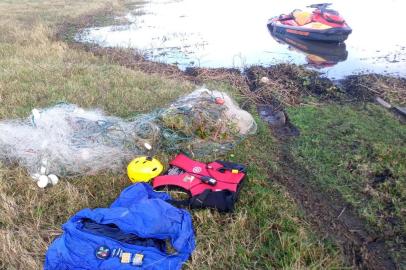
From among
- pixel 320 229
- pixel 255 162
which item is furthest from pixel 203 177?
pixel 320 229

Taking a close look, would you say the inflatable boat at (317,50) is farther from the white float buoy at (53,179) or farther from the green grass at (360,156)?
the white float buoy at (53,179)

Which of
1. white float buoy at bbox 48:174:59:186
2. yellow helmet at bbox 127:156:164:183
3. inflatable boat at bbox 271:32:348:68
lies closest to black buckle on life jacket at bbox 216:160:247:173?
yellow helmet at bbox 127:156:164:183

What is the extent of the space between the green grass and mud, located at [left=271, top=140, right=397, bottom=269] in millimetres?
108

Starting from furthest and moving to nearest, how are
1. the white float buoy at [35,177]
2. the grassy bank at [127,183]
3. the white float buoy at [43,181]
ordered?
the white float buoy at [35,177] < the white float buoy at [43,181] < the grassy bank at [127,183]

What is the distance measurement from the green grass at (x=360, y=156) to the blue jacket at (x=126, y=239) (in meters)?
2.08

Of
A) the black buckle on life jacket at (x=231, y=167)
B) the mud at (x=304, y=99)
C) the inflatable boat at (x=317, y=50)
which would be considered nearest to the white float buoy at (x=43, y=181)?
the black buckle on life jacket at (x=231, y=167)

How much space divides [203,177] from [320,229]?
4.77ft

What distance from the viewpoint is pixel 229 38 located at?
12.9 meters

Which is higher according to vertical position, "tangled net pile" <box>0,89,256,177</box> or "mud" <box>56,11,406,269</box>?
"tangled net pile" <box>0,89,256,177</box>

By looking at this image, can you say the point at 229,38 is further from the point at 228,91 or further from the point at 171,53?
the point at 228,91

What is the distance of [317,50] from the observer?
11398 millimetres

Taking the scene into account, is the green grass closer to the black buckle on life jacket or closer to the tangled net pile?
the black buckle on life jacket

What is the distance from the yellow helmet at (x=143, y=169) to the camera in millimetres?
4637

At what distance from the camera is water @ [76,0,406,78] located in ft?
34.1
